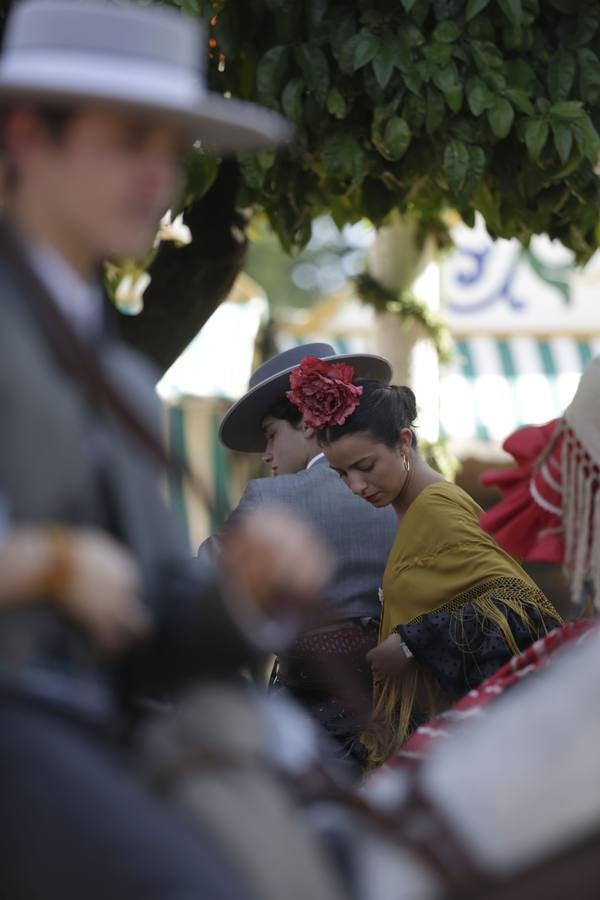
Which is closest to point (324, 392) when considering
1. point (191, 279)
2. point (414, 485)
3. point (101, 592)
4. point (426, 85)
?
point (414, 485)

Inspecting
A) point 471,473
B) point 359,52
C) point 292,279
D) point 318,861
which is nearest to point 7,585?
point 318,861

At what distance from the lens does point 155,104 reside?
5.68 ft

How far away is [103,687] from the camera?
1736 mm

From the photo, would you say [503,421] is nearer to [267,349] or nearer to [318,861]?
[267,349]

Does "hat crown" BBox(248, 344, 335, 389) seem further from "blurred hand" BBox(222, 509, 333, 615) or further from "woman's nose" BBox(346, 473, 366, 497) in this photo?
"blurred hand" BBox(222, 509, 333, 615)

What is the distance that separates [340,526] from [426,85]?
1.32 meters

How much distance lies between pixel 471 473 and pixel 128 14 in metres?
8.40

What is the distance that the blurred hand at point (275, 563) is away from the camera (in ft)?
5.66

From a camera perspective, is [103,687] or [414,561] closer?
[103,687]

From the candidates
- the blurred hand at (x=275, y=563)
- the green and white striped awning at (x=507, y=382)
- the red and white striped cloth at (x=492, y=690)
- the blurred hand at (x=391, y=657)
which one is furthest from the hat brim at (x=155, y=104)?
the green and white striped awning at (x=507, y=382)

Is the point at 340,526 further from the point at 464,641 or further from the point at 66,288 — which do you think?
the point at 66,288

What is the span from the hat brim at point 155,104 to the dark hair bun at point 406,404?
2.23m

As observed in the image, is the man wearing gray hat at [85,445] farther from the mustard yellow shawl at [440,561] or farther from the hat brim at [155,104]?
the mustard yellow shawl at [440,561]

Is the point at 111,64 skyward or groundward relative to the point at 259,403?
skyward
